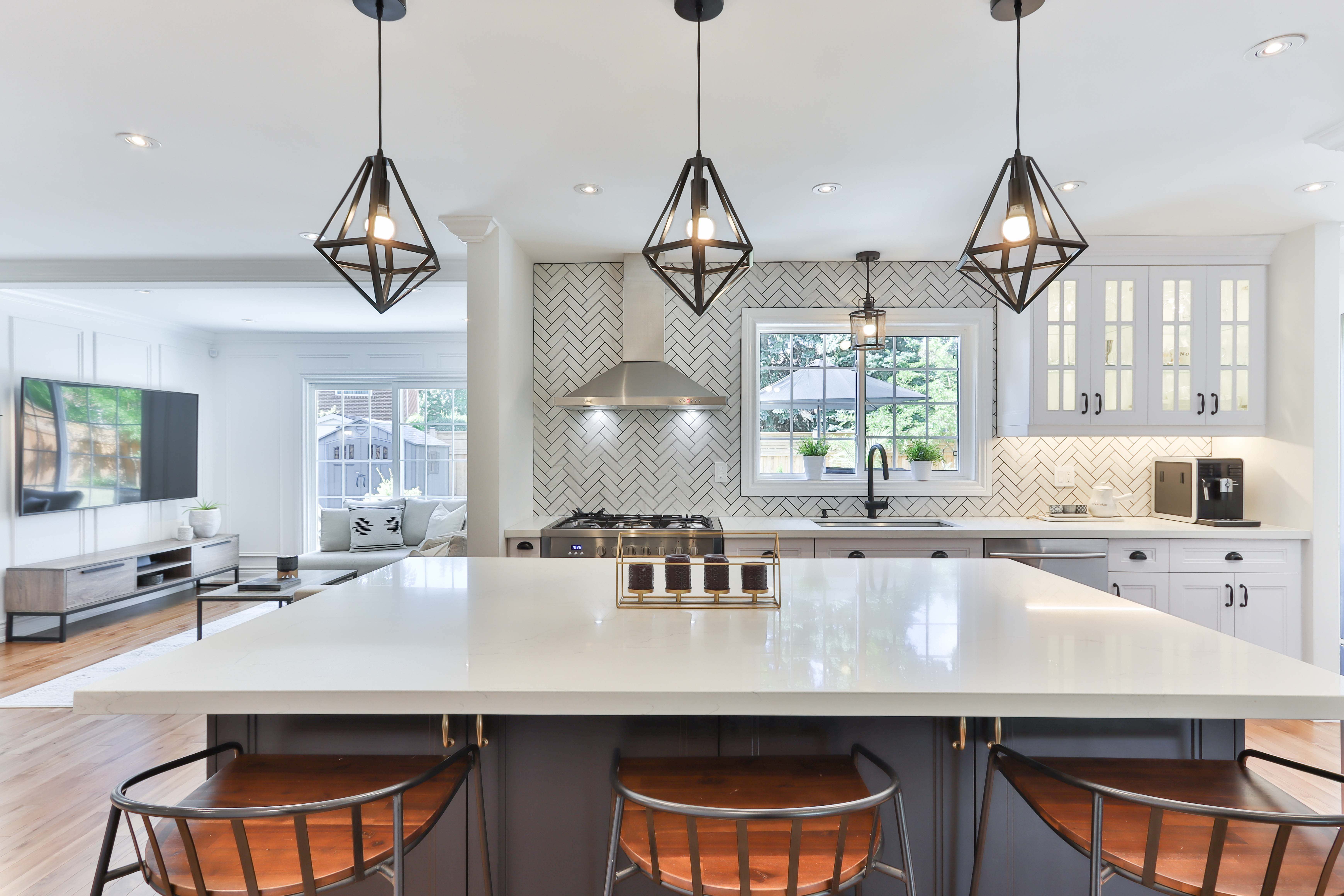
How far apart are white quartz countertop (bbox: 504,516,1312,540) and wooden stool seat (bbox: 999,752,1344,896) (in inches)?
84.8

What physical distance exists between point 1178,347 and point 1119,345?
12.0 inches

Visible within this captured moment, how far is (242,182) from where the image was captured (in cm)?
304

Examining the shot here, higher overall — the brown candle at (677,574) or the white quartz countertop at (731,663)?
the brown candle at (677,574)

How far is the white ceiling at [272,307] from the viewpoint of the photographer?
194 inches

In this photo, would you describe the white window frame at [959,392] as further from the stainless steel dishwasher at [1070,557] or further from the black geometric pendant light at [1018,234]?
the black geometric pendant light at [1018,234]

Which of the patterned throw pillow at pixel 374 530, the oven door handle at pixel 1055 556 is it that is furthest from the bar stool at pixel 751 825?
the patterned throw pillow at pixel 374 530

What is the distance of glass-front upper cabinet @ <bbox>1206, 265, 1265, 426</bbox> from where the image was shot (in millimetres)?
3873

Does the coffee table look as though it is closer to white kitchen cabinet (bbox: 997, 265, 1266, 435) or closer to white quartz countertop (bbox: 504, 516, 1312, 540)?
white quartz countertop (bbox: 504, 516, 1312, 540)

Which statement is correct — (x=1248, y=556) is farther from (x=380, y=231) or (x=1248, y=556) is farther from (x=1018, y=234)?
(x=380, y=231)

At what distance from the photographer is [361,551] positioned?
20.1 ft

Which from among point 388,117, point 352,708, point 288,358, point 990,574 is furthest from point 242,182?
point 288,358

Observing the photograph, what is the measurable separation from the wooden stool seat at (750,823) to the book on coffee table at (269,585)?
355cm

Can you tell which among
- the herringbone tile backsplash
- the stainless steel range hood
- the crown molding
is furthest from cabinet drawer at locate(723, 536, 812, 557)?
the crown molding

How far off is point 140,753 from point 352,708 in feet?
8.64
